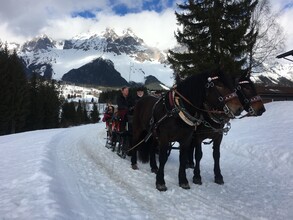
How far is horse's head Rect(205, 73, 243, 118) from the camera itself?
567 centimetres

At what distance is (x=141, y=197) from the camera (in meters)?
5.58

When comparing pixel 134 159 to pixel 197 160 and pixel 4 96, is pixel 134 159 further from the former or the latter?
pixel 4 96

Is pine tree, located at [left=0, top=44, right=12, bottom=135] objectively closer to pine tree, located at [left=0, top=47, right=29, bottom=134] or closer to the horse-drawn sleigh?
pine tree, located at [left=0, top=47, right=29, bottom=134]

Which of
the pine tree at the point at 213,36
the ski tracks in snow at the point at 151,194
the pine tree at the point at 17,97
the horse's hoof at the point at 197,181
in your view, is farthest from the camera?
the pine tree at the point at 17,97

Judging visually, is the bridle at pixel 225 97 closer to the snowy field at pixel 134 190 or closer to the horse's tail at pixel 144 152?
the snowy field at pixel 134 190

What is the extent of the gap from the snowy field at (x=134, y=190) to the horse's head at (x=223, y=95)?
61.0 inches

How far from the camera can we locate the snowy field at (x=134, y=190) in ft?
14.9

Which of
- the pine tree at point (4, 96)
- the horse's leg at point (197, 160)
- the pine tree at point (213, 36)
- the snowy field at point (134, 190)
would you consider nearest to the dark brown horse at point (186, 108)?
the horse's leg at point (197, 160)

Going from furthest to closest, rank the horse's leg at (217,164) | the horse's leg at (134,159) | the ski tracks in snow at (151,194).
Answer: the horse's leg at (134,159), the horse's leg at (217,164), the ski tracks in snow at (151,194)

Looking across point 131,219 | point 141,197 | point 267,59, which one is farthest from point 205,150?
point 267,59

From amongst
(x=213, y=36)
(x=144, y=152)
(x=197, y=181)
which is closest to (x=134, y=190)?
(x=197, y=181)

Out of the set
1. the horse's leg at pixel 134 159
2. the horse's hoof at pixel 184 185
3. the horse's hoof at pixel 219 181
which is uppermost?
the horse's leg at pixel 134 159

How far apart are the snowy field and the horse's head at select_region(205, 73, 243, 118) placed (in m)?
1.55

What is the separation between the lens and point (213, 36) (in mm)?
19234
